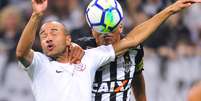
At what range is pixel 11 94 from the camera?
27.6ft

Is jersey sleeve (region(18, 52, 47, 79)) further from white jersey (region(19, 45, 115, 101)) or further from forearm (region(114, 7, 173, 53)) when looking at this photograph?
forearm (region(114, 7, 173, 53))

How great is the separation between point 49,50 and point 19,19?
408cm

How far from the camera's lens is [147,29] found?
474cm

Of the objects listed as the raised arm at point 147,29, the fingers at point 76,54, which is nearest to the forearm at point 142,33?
the raised arm at point 147,29

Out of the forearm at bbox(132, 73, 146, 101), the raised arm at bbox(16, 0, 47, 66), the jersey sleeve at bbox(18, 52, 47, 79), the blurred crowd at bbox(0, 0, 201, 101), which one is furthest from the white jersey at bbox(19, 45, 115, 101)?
the blurred crowd at bbox(0, 0, 201, 101)

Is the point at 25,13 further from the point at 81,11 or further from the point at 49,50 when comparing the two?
the point at 49,50

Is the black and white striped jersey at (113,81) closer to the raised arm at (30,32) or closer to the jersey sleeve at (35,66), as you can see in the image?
the jersey sleeve at (35,66)

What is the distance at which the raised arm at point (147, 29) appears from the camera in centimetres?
469

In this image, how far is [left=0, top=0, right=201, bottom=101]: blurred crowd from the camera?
8422 millimetres

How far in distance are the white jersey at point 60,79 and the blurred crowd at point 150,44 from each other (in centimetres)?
378

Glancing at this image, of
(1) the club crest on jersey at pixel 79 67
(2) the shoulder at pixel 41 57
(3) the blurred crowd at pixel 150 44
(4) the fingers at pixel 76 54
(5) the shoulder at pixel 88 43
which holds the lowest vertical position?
(1) the club crest on jersey at pixel 79 67

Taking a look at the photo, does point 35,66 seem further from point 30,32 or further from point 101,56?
point 101,56

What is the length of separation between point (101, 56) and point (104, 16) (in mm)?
277

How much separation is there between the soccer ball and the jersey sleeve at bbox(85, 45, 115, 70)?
0.14 metres
